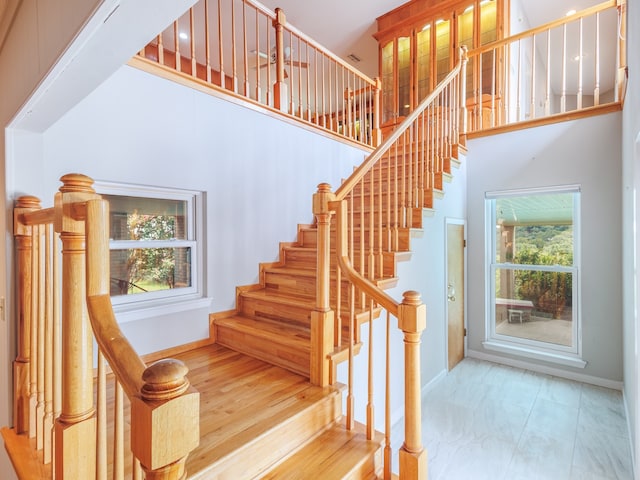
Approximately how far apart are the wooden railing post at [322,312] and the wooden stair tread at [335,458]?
0.31 meters

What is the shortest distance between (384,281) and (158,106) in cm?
214


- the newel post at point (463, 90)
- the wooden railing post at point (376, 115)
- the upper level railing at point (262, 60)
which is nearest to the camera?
the upper level railing at point (262, 60)

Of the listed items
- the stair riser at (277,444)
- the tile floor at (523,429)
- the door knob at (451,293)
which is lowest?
the tile floor at (523,429)

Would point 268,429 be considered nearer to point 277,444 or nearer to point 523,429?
point 277,444

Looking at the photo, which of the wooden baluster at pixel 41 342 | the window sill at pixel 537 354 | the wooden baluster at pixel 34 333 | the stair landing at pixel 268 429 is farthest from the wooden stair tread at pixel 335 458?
the window sill at pixel 537 354

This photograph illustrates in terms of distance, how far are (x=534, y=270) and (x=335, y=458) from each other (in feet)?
11.0

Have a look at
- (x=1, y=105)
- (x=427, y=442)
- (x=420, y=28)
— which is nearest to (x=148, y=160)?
(x=1, y=105)

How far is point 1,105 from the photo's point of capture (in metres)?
1.75

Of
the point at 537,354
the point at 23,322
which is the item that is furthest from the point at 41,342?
the point at 537,354

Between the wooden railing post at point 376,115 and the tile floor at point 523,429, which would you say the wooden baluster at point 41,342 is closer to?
the tile floor at point 523,429

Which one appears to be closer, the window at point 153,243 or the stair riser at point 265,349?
the stair riser at point 265,349

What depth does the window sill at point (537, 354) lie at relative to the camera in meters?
3.44

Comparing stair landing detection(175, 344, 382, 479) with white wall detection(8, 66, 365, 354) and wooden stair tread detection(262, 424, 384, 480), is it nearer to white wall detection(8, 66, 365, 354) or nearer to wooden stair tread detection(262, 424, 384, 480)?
wooden stair tread detection(262, 424, 384, 480)

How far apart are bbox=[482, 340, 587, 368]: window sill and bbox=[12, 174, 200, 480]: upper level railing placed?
12.8 feet
